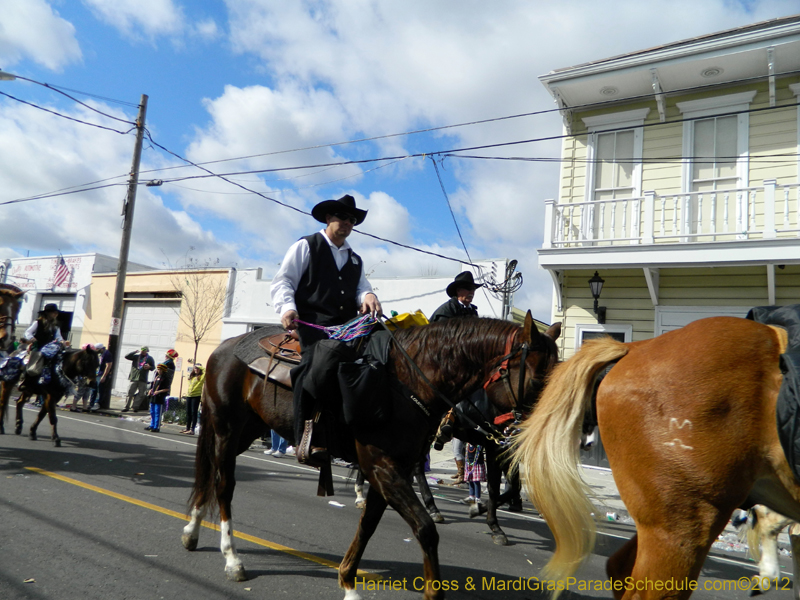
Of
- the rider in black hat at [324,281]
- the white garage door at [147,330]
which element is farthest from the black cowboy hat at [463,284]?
the white garage door at [147,330]

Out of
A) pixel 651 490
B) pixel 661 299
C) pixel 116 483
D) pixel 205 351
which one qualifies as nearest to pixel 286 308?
pixel 651 490

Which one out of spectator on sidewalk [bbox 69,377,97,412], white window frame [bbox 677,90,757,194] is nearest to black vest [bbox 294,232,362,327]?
white window frame [bbox 677,90,757,194]

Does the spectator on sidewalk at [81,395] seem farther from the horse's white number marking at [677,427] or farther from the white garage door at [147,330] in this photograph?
the horse's white number marking at [677,427]

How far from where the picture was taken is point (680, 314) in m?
10.8

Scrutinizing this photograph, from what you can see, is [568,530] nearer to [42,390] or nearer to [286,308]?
[286,308]

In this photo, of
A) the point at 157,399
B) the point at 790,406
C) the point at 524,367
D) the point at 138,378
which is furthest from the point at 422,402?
the point at 138,378

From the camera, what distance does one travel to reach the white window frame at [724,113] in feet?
34.9

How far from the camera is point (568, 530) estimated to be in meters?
2.62

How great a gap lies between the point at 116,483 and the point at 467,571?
4628 millimetres

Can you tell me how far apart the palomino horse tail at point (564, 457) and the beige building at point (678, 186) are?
8.42 m

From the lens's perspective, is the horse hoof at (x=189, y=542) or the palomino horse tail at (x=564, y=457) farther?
the horse hoof at (x=189, y=542)

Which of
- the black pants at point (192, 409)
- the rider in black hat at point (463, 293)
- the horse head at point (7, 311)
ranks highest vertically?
the rider in black hat at point (463, 293)

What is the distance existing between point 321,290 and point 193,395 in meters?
10.3

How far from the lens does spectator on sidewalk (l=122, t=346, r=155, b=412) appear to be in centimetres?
1676
